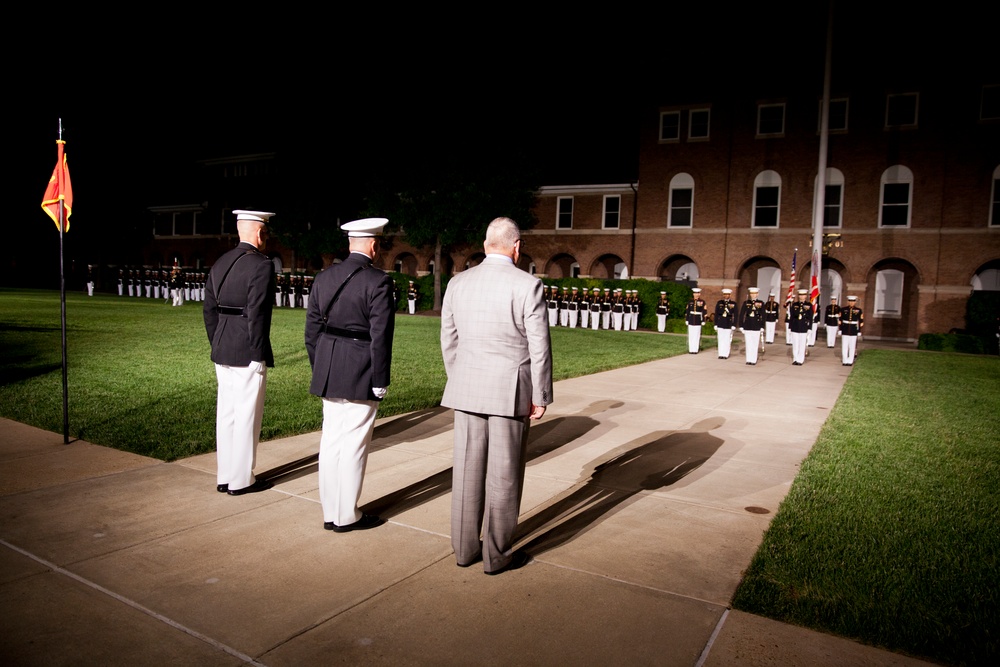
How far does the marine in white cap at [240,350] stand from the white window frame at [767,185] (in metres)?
31.6

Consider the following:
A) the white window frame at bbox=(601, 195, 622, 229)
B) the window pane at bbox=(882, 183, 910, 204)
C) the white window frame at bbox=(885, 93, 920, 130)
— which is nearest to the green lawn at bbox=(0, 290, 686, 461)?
the window pane at bbox=(882, 183, 910, 204)

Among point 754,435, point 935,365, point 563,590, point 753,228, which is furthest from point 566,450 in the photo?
point 753,228

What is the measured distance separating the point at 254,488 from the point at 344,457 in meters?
1.32

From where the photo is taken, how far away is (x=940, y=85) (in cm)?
2900

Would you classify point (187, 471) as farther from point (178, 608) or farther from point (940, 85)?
point (940, 85)

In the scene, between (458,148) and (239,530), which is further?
(458,148)

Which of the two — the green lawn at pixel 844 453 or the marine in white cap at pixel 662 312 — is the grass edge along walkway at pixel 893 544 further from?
the marine in white cap at pixel 662 312

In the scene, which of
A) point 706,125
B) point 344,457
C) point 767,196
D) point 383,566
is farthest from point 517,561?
point 706,125

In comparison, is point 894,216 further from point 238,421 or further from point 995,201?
point 238,421

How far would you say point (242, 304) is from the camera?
5.27 meters

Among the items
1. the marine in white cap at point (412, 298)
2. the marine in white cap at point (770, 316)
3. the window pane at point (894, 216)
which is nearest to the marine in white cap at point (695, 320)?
the marine in white cap at point (770, 316)

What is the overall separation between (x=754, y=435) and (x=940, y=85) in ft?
94.9

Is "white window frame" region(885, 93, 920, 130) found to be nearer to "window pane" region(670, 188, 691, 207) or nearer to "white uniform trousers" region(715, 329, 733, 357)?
"window pane" region(670, 188, 691, 207)

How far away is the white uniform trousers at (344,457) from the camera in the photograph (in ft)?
15.0
